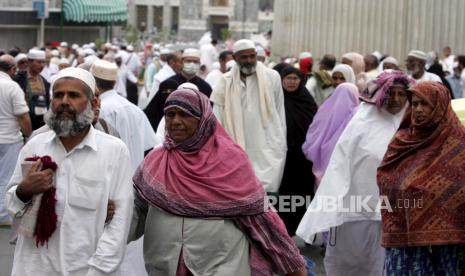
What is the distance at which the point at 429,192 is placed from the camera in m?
5.84

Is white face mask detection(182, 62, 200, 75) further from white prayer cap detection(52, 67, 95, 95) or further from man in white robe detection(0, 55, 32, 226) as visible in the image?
white prayer cap detection(52, 67, 95, 95)

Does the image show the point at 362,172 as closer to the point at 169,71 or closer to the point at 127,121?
the point at 127,121

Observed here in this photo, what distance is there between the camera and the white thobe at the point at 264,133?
30.0 feet

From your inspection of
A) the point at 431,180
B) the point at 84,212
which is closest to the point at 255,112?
the point at 431,180

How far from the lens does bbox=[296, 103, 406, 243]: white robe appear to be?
7047 mm

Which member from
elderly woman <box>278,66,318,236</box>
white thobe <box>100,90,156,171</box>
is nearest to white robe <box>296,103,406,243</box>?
white thobe <box>100,90,156,171</box>

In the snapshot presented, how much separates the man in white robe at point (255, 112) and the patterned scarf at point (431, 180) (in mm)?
3137

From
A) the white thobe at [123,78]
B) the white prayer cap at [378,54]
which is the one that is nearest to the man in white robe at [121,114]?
the white prayer cap at [378,54]

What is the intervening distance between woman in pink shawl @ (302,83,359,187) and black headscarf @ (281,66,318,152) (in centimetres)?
57

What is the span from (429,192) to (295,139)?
4.46 meters

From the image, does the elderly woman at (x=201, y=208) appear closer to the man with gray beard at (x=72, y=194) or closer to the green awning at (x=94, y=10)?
the man with gray beard at (x=72, y=194)

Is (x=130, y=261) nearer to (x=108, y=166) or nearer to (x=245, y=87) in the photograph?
(x=108, y=166)

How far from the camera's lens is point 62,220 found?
4.82 meters

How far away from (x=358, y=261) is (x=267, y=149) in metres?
1.97
